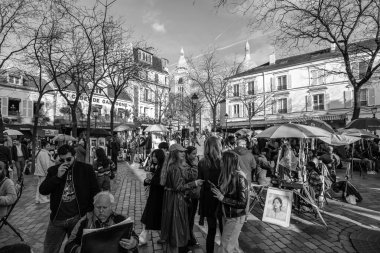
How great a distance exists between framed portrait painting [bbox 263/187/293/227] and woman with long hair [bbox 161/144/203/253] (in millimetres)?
2611

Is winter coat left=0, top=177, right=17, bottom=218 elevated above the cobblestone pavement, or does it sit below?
above

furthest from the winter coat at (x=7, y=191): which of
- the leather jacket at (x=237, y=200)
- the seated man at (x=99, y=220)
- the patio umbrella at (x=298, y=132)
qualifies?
the patio umbrella at (x=298, y=132)

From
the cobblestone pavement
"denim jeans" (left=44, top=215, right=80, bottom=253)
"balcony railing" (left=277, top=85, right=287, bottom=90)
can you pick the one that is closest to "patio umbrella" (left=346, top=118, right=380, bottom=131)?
the cobblestone pavement

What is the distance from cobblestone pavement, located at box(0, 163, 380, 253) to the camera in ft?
14.4

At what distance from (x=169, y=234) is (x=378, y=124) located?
1127cm

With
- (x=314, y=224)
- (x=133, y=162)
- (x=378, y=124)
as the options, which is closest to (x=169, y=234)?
(x=314, y=224)

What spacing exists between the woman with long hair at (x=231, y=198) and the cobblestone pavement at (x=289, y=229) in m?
1.21

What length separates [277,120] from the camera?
36.4 metres

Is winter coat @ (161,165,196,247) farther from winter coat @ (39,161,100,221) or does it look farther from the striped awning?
the striped awning

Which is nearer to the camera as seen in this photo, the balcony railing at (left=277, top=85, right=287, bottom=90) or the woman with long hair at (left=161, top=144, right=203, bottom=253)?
the woman with long hair at (left=161, top=144, right=203, bottom=253)

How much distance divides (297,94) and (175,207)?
3625 cm

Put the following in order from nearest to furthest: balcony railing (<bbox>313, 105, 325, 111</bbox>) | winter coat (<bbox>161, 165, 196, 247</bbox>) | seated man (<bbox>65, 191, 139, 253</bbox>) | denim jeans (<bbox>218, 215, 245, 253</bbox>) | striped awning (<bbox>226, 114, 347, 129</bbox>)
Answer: seated man (<bbox>65, 191, 139, 253</bbox>) → denim jeans (<bbox>218, 215, 245, 253</bbox>) → winter coat (<bbox>161, 165, 196, 247</bbox>) → striped awning (<bbox>226, 114, 347, 129</bbox>) → balcony railing (<bbox>313, 105, 325, 111</bbox>)

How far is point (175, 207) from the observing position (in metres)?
3.48

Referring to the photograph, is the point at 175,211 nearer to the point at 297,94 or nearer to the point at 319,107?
the point at 319,107
